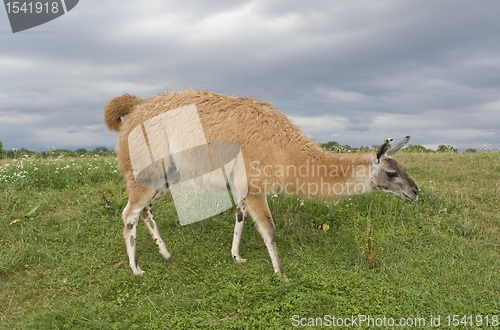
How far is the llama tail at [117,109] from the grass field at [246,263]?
1.93m

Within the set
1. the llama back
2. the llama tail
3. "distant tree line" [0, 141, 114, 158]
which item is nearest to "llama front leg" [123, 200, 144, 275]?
the llama back

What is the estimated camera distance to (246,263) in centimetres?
546

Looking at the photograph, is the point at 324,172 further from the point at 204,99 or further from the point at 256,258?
the point at 204,99

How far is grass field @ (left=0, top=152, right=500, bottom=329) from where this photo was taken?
429 centimetres

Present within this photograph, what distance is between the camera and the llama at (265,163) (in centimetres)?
513

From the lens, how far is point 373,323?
413 centimetres

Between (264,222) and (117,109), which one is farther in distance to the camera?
(117,109)

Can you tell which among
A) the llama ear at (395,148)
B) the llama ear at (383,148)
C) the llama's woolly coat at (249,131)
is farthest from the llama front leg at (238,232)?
the llama ear at (395,148)

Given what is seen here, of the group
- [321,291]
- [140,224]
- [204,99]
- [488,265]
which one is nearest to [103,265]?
[140,224]

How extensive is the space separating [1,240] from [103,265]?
2309mm

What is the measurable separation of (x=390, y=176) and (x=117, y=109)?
4.46 m

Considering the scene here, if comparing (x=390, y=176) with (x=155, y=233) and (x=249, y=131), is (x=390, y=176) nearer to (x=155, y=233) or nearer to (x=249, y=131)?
(x=249, y=131)

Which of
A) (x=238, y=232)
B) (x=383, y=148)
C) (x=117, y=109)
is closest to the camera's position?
(x=383, y=148)

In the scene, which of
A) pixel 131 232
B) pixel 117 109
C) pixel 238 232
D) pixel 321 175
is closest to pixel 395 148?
pixel 321 175
